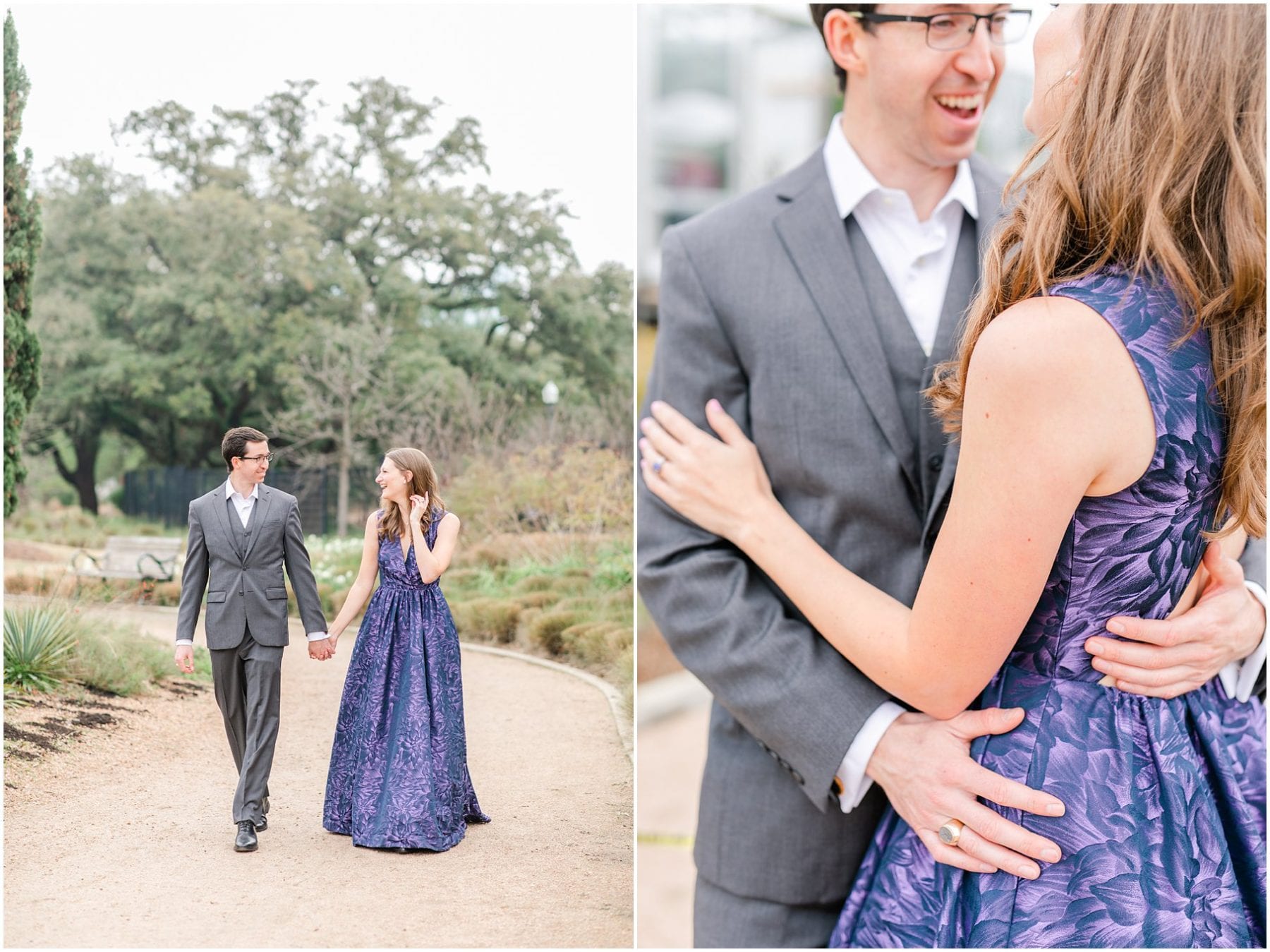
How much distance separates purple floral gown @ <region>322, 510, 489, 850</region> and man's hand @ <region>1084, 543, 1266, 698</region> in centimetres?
104

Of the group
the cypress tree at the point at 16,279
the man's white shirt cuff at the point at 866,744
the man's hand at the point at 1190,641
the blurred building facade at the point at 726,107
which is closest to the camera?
the man's hand at the point at 1190,641

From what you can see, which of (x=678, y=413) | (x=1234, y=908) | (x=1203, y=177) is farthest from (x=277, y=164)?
(x=1234, y=908)

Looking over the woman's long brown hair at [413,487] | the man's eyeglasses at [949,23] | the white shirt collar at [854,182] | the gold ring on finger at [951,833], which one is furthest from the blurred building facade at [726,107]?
the gold ring on finger at [951,833]

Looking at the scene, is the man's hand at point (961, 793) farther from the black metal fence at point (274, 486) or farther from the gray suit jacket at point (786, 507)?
the black metal fence at point (274, 486)

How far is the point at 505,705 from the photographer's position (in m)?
1.88

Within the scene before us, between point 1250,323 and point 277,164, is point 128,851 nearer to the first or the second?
point 277,164

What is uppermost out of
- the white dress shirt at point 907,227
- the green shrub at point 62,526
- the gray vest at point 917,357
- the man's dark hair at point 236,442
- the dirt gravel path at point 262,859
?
the white dress shirt at point 907,227

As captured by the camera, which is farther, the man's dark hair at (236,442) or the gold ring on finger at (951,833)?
the man's dark hair at (236,442)

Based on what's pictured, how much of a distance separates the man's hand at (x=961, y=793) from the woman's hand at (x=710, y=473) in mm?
417

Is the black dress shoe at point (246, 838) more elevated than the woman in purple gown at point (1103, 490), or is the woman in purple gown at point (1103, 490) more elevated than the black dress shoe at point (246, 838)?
the woman in purple gown at point (1103, 490)

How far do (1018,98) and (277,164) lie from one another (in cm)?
746

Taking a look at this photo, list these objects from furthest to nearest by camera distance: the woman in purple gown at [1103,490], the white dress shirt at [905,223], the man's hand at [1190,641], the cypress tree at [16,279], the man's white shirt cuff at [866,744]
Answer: the white dress shirt at [905,223], the cypress tree at [16,279], the man's white shirt cuff at [866,744], the man's hand at [1190,641], the woman in purple gown at [1103,490]

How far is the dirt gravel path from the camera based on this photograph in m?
1.73

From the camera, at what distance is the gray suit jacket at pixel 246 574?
1755mm
